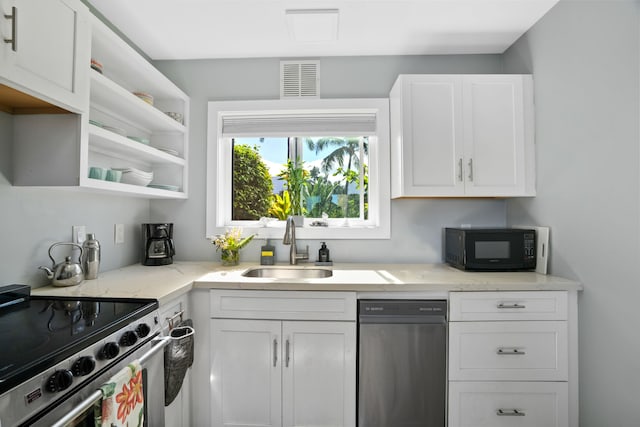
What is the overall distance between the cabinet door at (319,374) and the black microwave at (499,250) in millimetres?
879

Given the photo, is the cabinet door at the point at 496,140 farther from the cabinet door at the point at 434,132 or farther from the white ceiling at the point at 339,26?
the white ceiling at the point at 339,26

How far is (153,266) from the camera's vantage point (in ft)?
7.03

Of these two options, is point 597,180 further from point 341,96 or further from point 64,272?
point 64,272

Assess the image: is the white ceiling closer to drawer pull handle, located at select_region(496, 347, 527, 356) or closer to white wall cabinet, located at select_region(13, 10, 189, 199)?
white wall cabinet, located at select_region(13, 10, 189, 199)

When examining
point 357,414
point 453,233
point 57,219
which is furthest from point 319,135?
point 357,414

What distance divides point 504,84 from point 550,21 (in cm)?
38

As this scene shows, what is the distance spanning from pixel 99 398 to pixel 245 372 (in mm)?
873

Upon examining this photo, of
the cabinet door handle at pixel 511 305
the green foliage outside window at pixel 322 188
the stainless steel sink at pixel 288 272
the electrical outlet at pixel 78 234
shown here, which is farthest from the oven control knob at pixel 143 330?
A: the cabinet door handle at pixel 511 305

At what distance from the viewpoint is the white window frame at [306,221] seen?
233 centimetres

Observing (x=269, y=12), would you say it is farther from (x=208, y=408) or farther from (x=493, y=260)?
(x=208, y=408)

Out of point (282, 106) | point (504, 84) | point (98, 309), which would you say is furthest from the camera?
point (282, 106)

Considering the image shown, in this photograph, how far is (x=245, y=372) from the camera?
5.58 feet

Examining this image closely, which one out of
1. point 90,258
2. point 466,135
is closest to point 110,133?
point 90,258

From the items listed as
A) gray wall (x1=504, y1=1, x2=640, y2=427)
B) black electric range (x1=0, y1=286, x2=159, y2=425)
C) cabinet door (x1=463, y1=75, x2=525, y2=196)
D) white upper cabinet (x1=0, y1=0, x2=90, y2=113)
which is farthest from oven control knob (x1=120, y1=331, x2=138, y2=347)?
gray wall (x1=504, y1=1, x2=640, y2=427)
